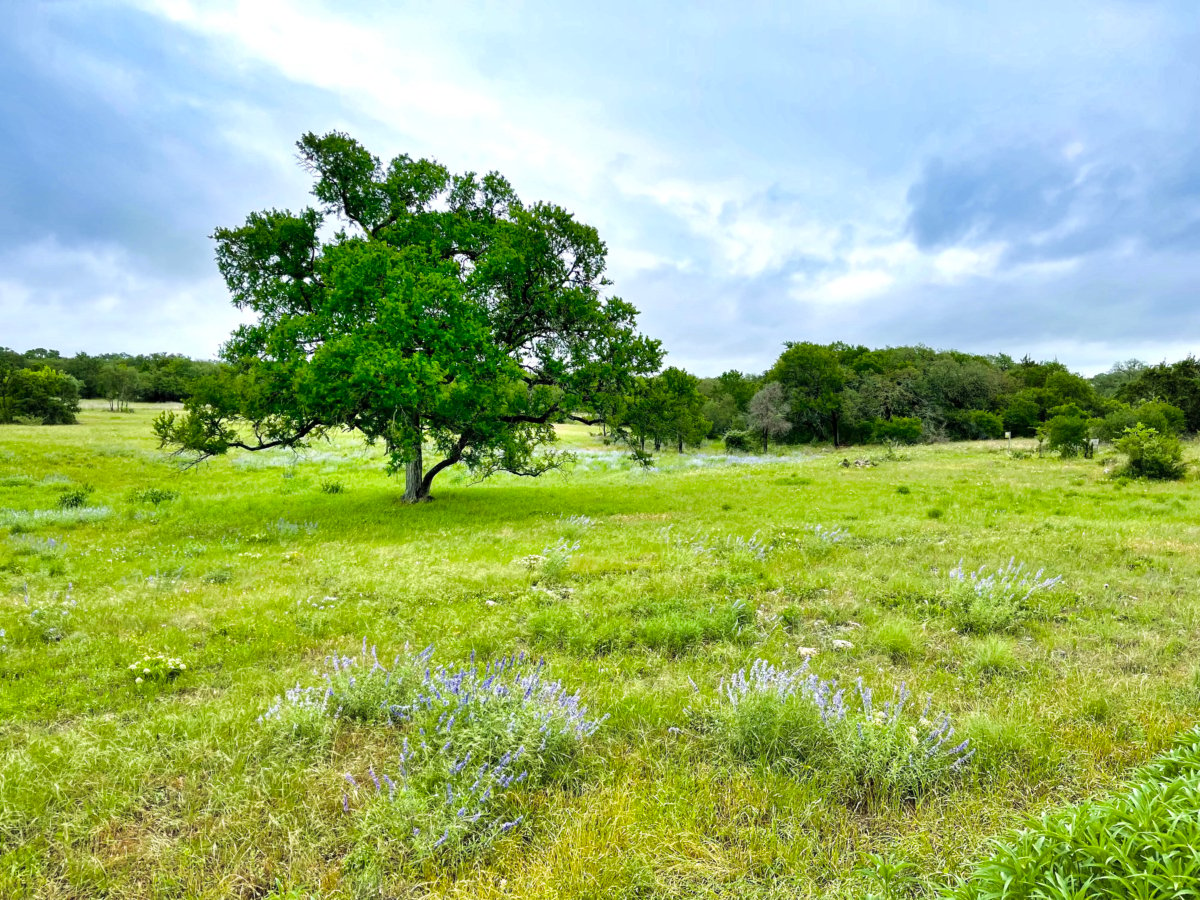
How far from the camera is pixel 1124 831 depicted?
8.74 ft

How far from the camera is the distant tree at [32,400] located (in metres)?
56.1

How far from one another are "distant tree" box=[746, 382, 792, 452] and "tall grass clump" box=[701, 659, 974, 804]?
60172mm

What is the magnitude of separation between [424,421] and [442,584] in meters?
11.6

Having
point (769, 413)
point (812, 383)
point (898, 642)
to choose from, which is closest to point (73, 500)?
point (898, 642)

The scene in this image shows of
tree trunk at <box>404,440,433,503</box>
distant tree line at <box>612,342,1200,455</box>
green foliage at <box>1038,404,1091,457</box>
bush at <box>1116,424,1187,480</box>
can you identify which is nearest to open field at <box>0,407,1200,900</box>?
tree trunk at <box>404,440,433,503</box>

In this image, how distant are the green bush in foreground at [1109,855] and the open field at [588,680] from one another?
58cm

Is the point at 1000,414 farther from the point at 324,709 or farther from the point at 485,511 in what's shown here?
the point at 324,709

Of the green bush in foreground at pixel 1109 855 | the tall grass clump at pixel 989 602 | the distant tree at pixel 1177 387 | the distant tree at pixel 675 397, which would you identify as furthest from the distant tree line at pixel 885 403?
the green bush in foreground at pixel 1109 855

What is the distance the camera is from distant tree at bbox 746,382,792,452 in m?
Answer: 62.9

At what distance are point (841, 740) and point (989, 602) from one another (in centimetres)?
462

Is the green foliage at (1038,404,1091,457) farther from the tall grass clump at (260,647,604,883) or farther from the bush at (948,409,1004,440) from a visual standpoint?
the tall grass clump at (260,647,604,883)

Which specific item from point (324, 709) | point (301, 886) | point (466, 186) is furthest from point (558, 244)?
point (301, 886)

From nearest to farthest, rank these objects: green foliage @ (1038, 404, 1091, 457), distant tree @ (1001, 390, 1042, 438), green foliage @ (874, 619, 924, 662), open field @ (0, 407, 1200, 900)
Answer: open field @ (0, 407, 1200, 900) → green foliage @ (874, 619, 924, 662) → green foliage @ (1038, 404, 1091, 457) → distant tree @ (1001, 390, 1042, 438)

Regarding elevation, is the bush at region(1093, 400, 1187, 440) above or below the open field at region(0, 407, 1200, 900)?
above
